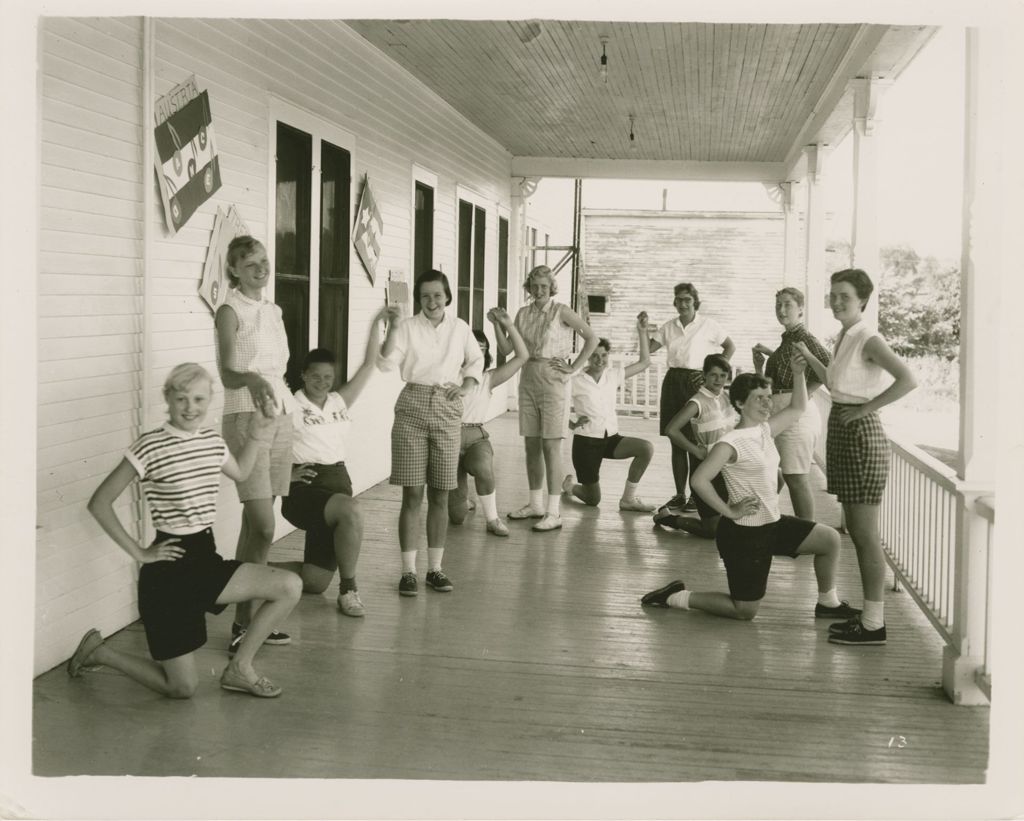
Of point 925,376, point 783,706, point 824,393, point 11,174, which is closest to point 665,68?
point 824,393

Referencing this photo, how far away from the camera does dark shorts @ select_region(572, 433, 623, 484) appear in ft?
23.9

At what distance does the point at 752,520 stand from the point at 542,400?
7.66 feet

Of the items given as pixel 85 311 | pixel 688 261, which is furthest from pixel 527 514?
pixel 688 261

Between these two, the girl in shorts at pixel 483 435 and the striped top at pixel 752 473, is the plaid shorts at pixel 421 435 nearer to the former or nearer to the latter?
the girl in shorts at pixel 483 435

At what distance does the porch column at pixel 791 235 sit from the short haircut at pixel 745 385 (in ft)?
32.6

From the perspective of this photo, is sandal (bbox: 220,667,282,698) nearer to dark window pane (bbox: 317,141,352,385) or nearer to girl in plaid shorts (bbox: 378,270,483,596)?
girl in plaid shorts (bbox: 378,270,483,596)

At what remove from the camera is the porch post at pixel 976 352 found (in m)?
3.73

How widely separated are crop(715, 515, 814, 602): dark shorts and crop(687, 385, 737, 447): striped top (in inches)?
62.9

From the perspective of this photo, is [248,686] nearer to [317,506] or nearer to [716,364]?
[317,506]

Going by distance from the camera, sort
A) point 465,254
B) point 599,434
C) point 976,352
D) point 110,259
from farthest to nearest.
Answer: point 465,254 < point 599,434 < point 110,259 < point 976,352

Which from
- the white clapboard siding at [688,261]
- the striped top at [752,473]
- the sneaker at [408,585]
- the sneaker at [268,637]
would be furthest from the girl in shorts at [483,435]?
the white clapboard siding at [688,261]

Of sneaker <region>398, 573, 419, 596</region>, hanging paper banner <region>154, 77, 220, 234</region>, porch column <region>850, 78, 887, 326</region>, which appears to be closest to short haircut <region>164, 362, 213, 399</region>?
hanging paper banner <region>154, 77, 220, 234</region>

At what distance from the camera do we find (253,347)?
4551mm

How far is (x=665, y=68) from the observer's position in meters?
8.63
